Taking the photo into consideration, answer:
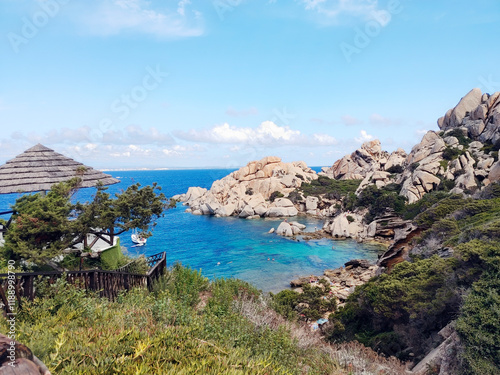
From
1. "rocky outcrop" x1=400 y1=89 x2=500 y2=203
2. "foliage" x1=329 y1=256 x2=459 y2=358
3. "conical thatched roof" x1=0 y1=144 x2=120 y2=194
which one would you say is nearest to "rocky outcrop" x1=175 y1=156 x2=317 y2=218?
"rocky outcrop" x1=400 y1=89 x2=500 y2=203

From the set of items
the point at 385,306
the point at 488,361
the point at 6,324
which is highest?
the point at 6,324

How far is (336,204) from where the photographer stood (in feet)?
171

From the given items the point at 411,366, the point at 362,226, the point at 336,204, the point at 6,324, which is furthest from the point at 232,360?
the point at 336,204

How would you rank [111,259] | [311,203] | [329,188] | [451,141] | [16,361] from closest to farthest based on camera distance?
[16,361]
[111,259]
[451,141]
[311,203]
[329,188]

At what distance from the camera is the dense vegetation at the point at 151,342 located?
132 inches

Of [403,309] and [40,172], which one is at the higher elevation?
[40,172]

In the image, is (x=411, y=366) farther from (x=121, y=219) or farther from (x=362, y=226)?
(x=362, y=226)

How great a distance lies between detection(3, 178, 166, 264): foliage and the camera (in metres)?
9.48

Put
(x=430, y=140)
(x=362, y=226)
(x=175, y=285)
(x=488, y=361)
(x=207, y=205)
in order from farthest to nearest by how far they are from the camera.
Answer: (x=207, y=205)
(x=430, y=140)
(x=362, y=226)
(x=175, y=285)
(x=488, y=361)

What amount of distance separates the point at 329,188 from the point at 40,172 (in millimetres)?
57406

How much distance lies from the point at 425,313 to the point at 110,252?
13027 mm

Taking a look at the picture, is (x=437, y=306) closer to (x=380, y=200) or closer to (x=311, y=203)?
(x=380, y=200)

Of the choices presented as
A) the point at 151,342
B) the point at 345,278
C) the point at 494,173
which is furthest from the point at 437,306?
the point at 494,173

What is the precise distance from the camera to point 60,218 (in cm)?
998
